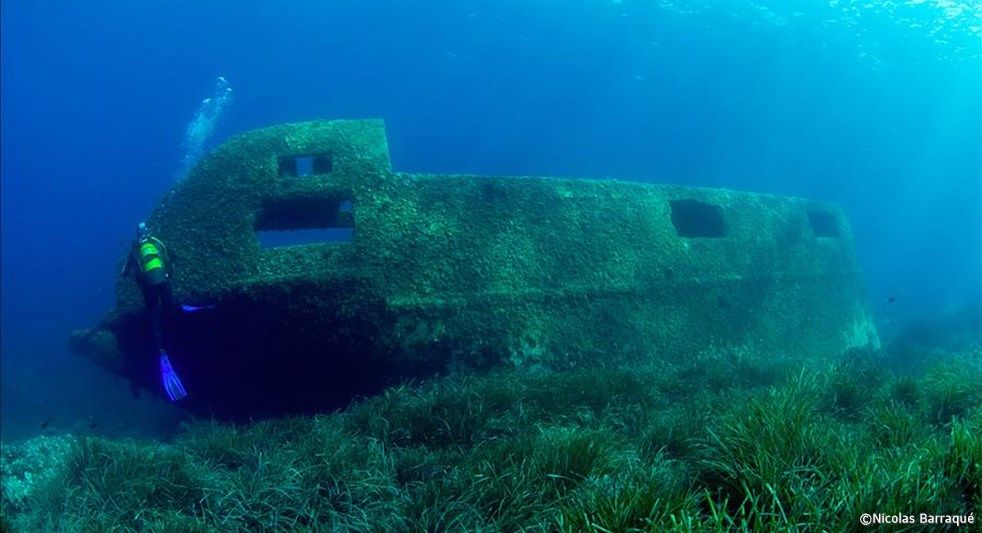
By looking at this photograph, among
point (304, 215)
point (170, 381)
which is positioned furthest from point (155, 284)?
point (304, 215)

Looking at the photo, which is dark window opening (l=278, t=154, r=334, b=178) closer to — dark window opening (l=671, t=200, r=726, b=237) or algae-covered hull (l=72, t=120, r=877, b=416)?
algae-covered hull (l=72, t=120, r=877, b=416)

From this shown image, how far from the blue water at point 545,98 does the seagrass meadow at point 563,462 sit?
4850 mm

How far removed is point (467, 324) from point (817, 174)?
271 ft

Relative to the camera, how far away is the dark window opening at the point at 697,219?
392 inches

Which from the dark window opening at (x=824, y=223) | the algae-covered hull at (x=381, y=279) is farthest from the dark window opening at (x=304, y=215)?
the dark window opening at (x=824, y=223)

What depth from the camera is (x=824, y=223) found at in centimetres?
1291

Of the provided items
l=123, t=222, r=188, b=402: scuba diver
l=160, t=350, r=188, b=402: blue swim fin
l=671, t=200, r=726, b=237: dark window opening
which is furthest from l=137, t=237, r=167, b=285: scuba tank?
l=671, t=200, r=726, b=237: dark window opening

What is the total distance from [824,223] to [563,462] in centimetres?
1210

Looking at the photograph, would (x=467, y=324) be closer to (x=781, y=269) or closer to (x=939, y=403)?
(x=939, y=403)

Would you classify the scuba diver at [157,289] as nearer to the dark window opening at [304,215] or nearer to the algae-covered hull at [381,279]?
the algae-covered hull at [381,279]

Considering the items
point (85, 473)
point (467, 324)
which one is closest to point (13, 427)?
point (85, 473)

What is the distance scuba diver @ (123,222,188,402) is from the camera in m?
6.21

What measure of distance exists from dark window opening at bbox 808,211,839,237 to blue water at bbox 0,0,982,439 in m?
14.2

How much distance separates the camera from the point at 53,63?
84.5 m
